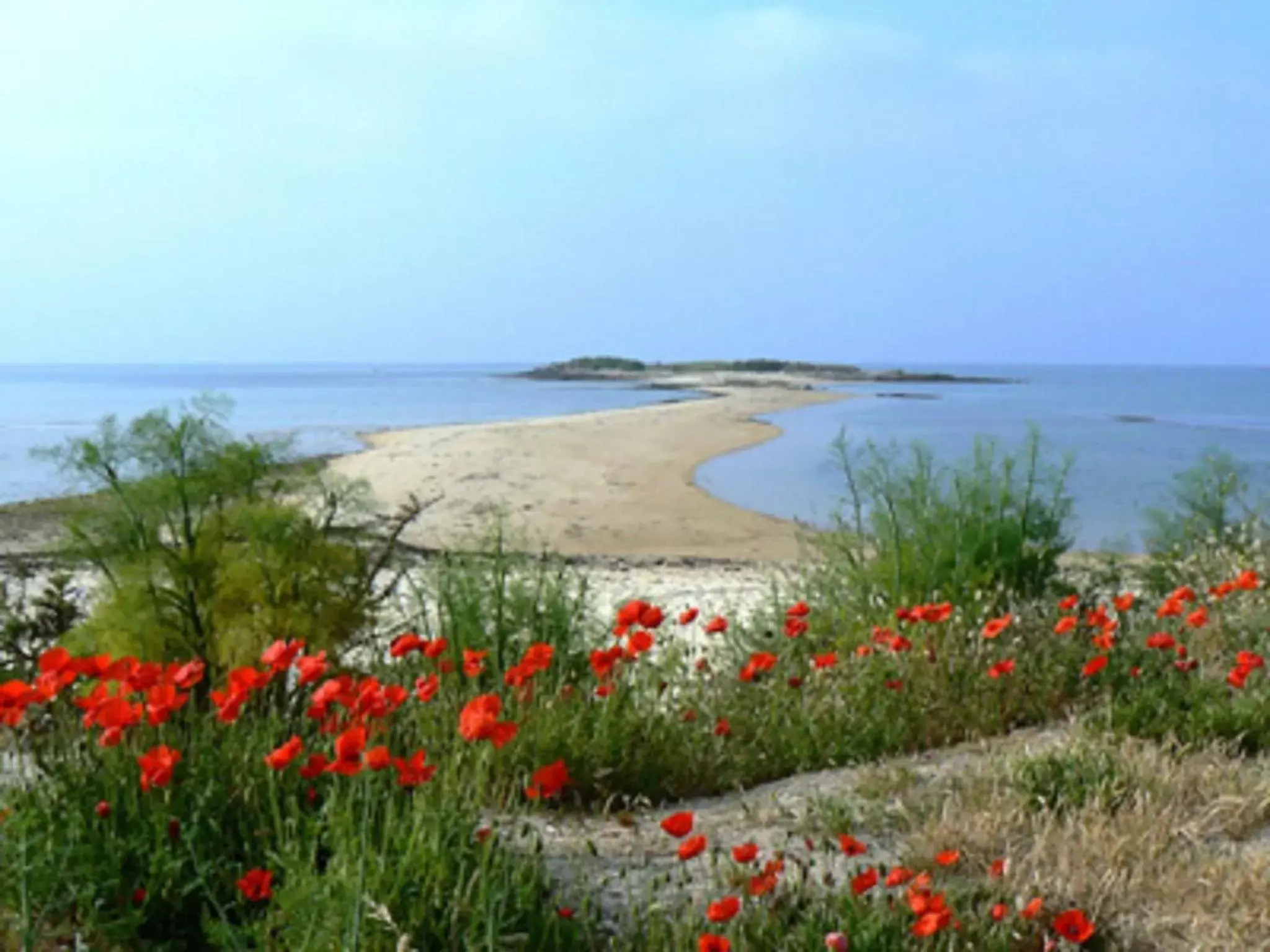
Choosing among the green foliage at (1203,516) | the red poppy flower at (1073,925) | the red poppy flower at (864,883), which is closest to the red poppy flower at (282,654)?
the red poppy flower at (864,883)

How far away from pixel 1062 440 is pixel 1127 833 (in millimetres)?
32742

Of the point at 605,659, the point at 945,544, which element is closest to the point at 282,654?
the point at 605,659

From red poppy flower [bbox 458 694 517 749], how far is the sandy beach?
497cm

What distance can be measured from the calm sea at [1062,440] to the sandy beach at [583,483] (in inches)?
42.2

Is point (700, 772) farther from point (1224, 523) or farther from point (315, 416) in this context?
point (315, 416)

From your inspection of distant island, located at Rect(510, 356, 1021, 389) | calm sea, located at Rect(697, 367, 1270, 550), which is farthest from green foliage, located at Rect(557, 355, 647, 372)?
calm sea, located at Rect(697, 367, 1270, 550)

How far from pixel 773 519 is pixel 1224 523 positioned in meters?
9.40

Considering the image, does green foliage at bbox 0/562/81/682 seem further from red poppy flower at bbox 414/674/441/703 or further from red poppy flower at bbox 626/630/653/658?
red poppy flower at bbox 626/630/653/658

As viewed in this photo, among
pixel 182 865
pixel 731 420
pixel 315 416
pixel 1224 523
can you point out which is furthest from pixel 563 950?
pixel 315 416

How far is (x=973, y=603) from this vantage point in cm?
655

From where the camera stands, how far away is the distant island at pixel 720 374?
82500 mm

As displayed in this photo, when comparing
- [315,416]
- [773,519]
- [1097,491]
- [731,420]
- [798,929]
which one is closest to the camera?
[798,929]

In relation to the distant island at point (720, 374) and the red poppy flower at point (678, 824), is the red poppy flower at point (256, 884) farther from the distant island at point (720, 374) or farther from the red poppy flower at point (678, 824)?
the distant island at point (720, 374)

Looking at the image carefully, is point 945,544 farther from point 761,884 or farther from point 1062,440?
point 1062,440
